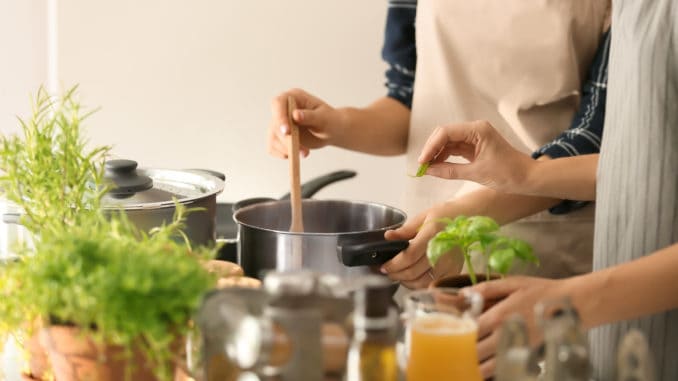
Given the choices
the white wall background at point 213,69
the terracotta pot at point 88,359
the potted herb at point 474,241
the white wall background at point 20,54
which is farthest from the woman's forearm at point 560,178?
the white wall background at point 20,54

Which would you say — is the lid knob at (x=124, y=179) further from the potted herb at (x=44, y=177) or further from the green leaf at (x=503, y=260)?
the green leaf at (x=503, y=260)

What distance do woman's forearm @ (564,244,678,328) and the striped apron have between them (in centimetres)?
15

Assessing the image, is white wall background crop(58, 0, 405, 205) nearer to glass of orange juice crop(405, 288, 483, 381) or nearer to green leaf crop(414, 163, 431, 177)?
green leaf crop(414, 163, 431, 177)

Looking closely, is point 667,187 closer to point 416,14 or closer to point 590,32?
point 590,32

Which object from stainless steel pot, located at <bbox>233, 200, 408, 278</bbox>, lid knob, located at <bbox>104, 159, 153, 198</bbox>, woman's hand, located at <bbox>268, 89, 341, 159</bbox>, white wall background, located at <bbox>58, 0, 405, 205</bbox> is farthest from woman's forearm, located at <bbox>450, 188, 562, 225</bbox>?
white wall background, located at <bbox>58, 0, 405, 205</bbox>

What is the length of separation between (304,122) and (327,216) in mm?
196

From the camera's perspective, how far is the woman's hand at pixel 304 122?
162 centimetres

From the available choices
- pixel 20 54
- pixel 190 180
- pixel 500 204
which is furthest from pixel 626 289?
pixel 20 54

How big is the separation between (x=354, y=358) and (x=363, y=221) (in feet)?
2.50

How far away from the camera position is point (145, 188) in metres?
1.33

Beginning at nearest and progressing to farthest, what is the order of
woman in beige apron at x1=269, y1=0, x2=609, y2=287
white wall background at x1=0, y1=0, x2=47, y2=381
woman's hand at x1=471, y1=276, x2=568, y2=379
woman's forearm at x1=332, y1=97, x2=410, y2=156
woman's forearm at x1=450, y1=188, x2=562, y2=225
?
woman's hand at x1=471, y1=276, x2=568, y2=379, woman's forearm at x1=450, y1=188, x2=562, y2=225, woman in beige apron at x1=269, y1=0, x2=609, y2=287, woman's forearm at x1=332, y1=97, x2=410, y2=156, white wall background at x1=0, y1=0, x2=47, y2=381

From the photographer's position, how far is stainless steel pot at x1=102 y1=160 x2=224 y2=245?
122 cm

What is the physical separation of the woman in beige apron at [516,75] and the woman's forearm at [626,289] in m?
0.66

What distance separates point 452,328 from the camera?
2.74ft
